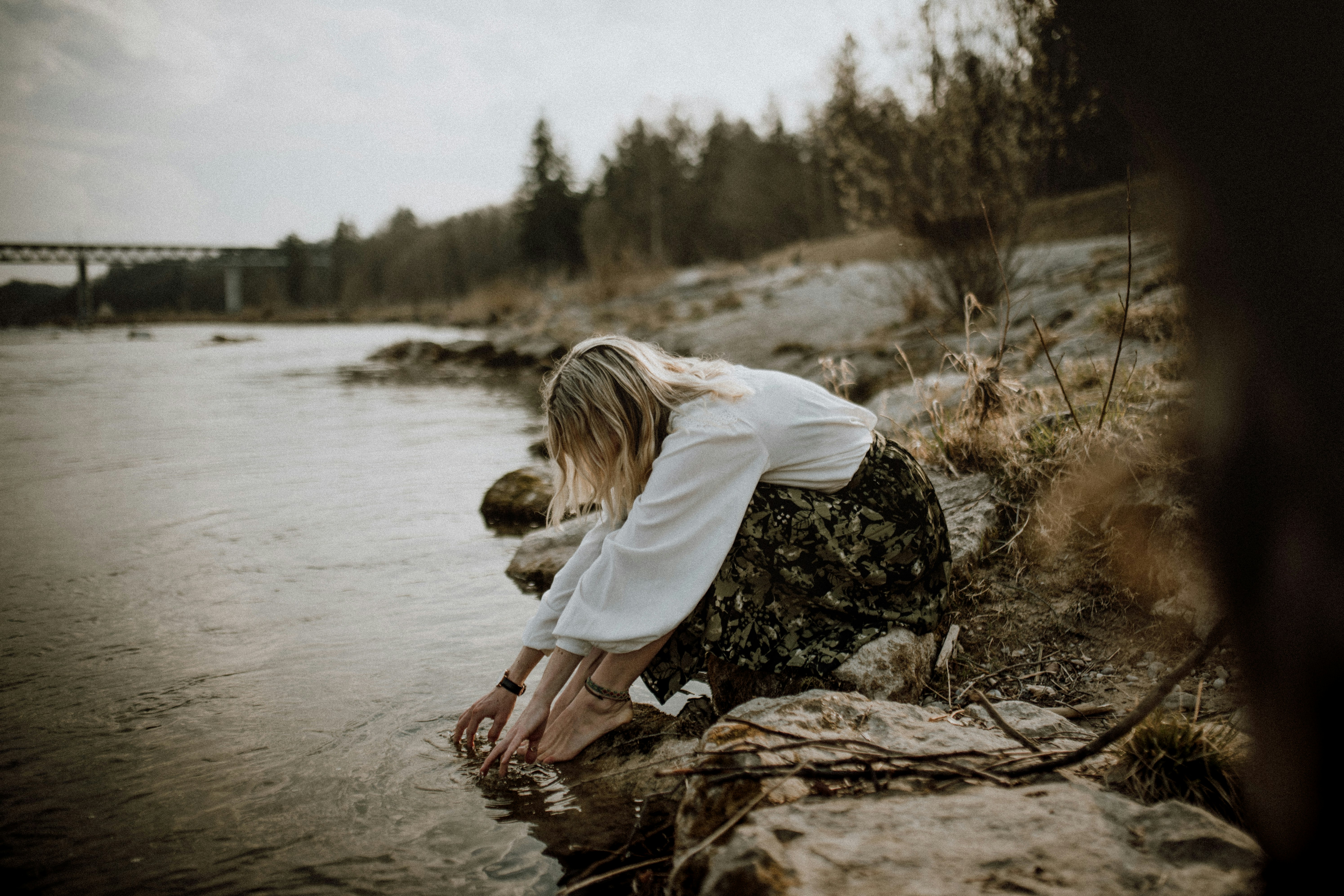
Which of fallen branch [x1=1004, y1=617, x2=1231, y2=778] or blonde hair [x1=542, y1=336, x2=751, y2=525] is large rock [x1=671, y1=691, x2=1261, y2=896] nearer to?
fallen branch [x1=1004, y1=617, x2=1231, y2=778]

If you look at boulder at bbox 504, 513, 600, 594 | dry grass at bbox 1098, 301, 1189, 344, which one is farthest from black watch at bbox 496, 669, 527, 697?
dry grass at bbox 1098, 301, 1189, 344

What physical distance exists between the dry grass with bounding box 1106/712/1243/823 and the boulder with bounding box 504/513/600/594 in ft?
8.24

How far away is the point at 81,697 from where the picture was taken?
2600mm

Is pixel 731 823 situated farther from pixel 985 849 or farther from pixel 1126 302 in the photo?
pixel 1126 302

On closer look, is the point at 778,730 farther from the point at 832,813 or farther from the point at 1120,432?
the point at 1120,432

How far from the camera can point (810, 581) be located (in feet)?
7.22

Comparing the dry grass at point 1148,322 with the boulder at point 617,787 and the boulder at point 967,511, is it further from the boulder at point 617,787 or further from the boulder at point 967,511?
the boulder at point 617,787

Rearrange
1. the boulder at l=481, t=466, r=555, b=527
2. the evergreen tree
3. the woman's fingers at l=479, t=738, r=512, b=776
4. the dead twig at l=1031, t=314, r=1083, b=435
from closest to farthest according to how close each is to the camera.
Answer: the woman's fingers at l=479, t=738, r=512, b=776, the dead twig at l=1031, t=314, r=1083, b=435, the boulder at l=481, t=466, r=555, b=527, the evergreen tree

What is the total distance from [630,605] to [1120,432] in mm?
2133

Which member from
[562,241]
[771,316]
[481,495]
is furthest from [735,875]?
[562,241]

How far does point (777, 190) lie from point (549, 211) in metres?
14.4

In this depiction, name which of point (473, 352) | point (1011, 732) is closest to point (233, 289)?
point (473, 352)

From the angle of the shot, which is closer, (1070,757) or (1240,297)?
(1240,297)

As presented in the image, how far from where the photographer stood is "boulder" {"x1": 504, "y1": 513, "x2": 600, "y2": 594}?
3.79 m
